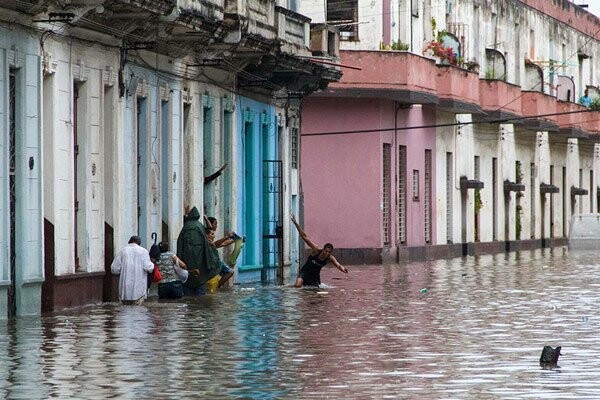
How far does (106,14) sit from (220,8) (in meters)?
5.28

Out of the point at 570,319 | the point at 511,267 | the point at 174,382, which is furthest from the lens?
the point at 511,267

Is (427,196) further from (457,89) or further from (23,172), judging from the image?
(23,172)

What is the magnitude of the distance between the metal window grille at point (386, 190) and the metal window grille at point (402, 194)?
1.07 m

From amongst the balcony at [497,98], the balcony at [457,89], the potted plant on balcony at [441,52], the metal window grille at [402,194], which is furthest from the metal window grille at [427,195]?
the balcony at [497,98]

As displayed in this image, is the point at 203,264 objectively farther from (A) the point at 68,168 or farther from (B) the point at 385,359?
(B) the point at 385,359

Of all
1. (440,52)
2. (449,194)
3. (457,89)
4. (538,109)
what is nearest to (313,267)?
(457,89)

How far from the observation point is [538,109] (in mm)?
69500

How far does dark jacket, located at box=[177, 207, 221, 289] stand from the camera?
31.5 m

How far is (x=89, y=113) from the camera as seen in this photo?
28.3 m

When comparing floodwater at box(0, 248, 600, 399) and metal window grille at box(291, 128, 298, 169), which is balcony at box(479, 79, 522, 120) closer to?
metal window grille at box(291, 128, 298, 169)

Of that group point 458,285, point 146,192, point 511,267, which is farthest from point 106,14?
point 511,267

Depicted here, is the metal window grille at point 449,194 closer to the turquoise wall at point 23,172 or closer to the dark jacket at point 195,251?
the dark jacket at point 195,251

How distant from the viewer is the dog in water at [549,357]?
1684 cm

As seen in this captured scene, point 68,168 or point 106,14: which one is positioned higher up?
point 106,14
